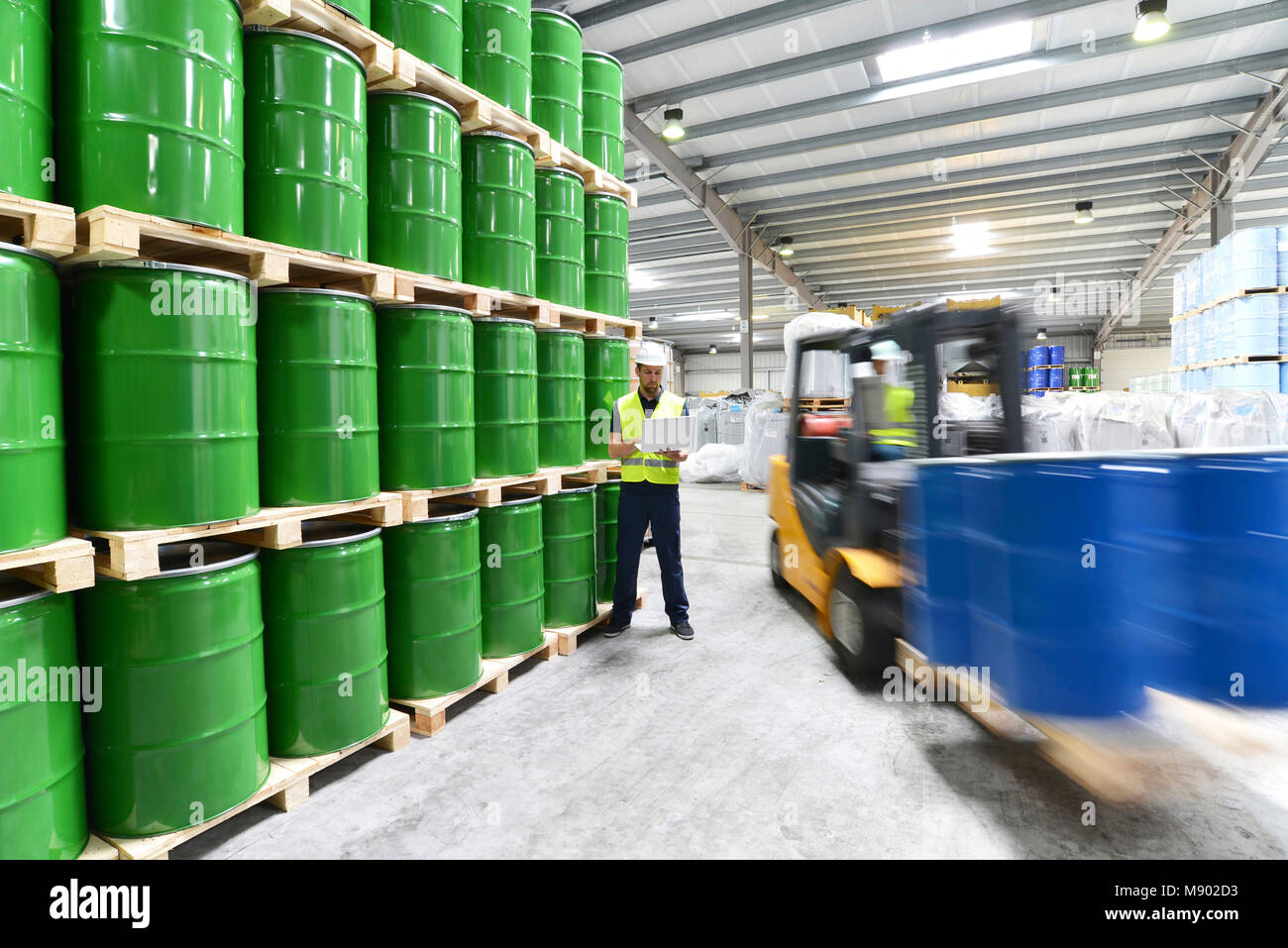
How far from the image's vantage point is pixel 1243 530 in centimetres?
210

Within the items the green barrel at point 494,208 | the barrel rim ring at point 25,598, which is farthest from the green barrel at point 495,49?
the barrel rim ring at point 25,598

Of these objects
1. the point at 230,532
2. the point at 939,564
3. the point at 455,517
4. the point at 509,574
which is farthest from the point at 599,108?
the point at 939,564

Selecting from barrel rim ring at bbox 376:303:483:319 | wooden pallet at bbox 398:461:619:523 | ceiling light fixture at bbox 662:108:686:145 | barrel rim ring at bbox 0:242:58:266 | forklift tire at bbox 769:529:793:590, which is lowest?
forklift tire at bbox 769:529:793:590

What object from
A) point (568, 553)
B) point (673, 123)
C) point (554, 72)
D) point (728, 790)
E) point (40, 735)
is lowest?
point (728, 790)

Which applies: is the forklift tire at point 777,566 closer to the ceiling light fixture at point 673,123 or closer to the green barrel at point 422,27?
the green barrel at point 422,27

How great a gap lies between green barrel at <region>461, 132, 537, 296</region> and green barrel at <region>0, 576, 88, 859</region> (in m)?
2.31

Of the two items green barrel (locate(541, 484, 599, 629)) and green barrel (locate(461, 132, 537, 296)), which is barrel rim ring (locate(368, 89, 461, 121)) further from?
green barrel (locate(541, 484, 599, 629))

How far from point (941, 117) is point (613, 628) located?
319 inches

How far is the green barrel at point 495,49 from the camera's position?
3.53 metres

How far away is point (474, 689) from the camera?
352 cm

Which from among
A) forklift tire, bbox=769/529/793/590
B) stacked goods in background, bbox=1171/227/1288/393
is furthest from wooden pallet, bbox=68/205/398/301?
stacked goods in background, bbox=1171/227/1288/393

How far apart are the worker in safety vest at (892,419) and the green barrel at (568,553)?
5.83 ft

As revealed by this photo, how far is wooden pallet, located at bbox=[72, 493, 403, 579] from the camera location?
6.79 ft

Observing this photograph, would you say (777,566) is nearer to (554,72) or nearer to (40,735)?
(554,72)
